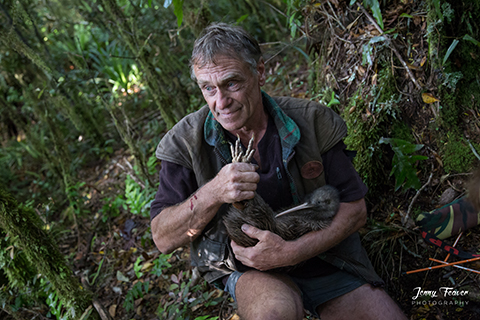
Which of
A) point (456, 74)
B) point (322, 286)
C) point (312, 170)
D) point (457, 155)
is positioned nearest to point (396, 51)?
point (456, 74)

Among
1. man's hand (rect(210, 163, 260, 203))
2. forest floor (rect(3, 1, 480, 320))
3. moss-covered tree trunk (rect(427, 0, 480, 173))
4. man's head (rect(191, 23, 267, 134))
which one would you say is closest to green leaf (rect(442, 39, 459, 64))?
moss-covered tree trunk (rect(427, 0, 480, 173))

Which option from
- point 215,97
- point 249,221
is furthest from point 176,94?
point 249,221

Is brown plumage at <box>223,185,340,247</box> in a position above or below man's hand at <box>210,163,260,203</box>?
below

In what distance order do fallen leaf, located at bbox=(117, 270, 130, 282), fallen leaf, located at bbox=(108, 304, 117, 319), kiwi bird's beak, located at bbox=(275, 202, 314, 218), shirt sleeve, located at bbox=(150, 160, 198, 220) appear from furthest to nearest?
fallen leaf, located at bbox=(117, 270, 130, 282) < fallen leaf, located at bbox=(108, 304, 117, 319) < shirt sleeve, located at bbox=(150, 160, 198, 220) < kiwi bird's beak, located at bbox=(275, 202, 314, 218)

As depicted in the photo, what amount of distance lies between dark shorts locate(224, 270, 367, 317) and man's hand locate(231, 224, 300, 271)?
0.83ft

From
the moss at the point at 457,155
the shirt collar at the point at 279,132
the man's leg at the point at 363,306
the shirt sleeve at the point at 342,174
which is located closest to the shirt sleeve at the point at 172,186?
the shirt collar at the point at 279,132

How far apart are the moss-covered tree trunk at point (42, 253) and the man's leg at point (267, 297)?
4.87 ft

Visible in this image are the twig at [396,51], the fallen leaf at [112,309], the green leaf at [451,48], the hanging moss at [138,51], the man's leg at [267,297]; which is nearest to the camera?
the man's leg at [267,297]

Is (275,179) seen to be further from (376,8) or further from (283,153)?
(376,8)

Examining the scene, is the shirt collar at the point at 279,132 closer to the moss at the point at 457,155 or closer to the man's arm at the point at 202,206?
the man's arm at the point at 202,206

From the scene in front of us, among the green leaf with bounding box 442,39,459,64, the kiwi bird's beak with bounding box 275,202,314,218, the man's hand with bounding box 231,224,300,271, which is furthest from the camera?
the green leaf with bounding box 442,39,459,64

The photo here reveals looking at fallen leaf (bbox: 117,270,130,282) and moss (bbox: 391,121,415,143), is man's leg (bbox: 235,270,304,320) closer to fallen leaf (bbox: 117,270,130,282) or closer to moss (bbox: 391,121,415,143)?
moss (bbox: 391,121,415,143)

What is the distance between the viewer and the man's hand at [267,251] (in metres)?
2.05

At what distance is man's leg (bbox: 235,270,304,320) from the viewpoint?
1834 mm
